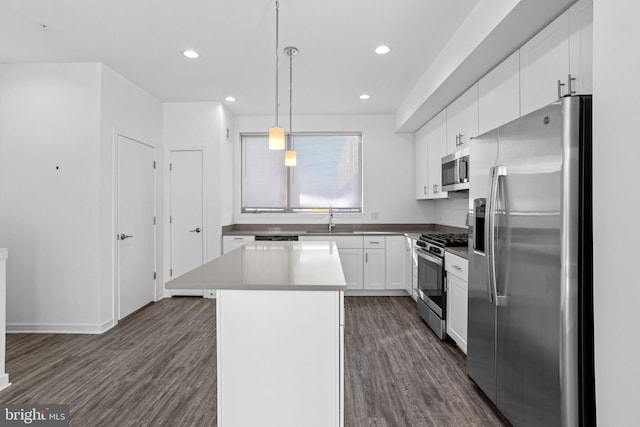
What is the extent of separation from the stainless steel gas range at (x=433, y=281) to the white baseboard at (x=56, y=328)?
10.9 feet

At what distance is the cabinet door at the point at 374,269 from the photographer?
4758 millimetres

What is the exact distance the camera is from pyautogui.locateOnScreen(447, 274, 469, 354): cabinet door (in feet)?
8.98

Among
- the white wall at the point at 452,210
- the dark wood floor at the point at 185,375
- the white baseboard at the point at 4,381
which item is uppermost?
the white wall at the point at 452,210

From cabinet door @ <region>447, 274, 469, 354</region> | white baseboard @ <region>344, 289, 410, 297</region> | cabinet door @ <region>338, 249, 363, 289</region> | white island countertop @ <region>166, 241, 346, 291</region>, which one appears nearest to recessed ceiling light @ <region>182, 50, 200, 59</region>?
white island countertop @ <region>166, 241, 346, 291</region>

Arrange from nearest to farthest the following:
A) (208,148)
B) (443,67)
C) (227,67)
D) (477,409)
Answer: (477,409), (443,67), (227,67), (208,148)

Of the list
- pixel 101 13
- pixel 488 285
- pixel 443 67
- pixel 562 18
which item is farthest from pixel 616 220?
pixel 101 13

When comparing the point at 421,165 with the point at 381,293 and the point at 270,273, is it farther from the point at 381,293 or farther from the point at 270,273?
the point at 270,273

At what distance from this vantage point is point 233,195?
17.5 ft

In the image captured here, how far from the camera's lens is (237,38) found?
294 centimetres

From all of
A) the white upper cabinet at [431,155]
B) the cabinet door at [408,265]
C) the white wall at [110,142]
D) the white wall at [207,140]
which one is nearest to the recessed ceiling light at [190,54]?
the white wall at [110,142]

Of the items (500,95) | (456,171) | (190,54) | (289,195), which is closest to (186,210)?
(289,195)

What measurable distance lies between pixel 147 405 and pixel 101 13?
2.79m

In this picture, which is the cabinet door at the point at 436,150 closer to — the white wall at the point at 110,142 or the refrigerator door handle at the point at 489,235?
the refrigerator door handle at the point at 489,235

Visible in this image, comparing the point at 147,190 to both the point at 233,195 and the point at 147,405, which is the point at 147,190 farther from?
the point at 147,405
